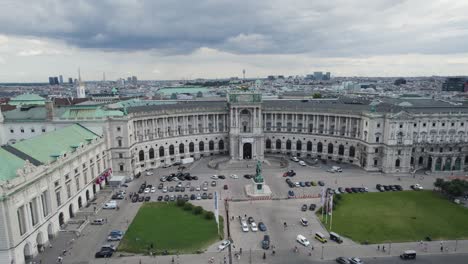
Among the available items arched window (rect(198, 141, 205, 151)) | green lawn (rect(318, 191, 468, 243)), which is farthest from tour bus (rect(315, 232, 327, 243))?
arched window (rect(198, 141, 205, 151))

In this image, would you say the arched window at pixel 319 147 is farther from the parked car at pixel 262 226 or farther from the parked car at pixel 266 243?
the parked car at pixel 266 243

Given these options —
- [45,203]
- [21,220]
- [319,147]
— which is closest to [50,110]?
[45,203]

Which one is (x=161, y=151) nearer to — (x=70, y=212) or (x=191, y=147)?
(x=191, y=147)

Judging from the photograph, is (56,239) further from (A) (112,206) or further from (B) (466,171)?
(B) (466,171)

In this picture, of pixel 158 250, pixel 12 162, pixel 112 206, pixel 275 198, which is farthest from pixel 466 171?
pixel 12 162

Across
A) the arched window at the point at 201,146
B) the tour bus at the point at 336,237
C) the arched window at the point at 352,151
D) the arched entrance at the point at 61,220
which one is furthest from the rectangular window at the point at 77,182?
the arched window at the point at 352,151

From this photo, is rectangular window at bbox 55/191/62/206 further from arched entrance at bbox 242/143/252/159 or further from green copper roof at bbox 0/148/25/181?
arched entrance at bbox 242/143/252/159
